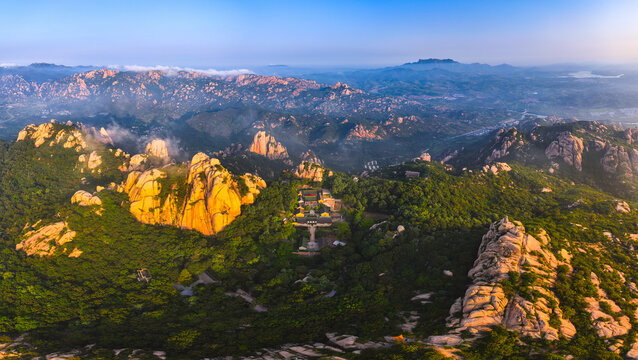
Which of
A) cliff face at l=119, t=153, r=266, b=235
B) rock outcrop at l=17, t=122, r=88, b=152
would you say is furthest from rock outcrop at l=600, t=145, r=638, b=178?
rock outcrop at l=17, t=122, r=88, b=152

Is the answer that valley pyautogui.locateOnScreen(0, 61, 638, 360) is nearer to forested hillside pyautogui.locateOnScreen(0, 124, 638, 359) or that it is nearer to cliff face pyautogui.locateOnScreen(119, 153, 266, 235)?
forested hillside pyautogui.locateOnScreen(0, 124, 638, 359)

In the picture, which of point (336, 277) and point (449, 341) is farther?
point (336, 277)

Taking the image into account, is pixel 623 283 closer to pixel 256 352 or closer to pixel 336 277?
pixel 336 277

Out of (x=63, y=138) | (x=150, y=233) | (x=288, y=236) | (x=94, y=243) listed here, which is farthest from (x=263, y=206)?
(x=63, y=138)

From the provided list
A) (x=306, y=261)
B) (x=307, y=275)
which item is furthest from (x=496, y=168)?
(x=307, y=275)

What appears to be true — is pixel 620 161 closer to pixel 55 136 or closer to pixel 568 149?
pixel 568 149

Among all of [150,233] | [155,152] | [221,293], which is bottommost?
[221,293]
